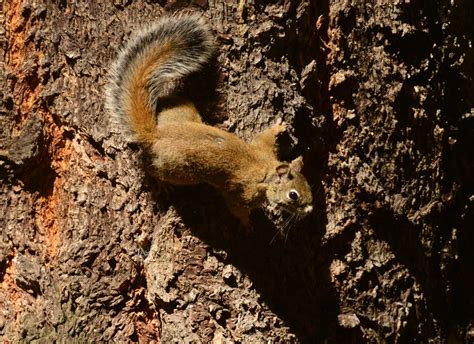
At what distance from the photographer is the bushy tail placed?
2764 millimetres

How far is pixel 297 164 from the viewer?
2861 mm

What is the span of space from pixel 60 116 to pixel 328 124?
3.15ft

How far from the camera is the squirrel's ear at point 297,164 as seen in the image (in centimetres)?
286

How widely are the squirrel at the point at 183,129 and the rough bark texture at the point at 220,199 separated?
0.05m

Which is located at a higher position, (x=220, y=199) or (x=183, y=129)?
(x=183, y=129)

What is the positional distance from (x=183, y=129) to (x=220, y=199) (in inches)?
11.0

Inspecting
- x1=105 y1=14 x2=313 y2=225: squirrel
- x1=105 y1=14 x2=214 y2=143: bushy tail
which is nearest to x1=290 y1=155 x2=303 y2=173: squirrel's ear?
x1=105 y1=14 x2=313 y2=225: squirrel

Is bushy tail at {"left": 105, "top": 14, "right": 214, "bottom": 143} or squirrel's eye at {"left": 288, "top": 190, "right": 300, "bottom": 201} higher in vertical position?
bushy tail at {"left": 105, "top": 14, "right": 214, "bottom": 143}

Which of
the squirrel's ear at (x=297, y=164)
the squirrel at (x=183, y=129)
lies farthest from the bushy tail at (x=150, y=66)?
the squirrel's ear at (x=297, y=164)

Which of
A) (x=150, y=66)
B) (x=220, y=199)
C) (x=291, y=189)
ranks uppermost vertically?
(x=150, y=66)

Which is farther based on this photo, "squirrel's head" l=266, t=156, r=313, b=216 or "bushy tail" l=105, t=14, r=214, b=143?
"squirrel's head" l=266, t=156, r=313, b=216

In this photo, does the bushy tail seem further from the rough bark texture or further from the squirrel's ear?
the squirrel's ear

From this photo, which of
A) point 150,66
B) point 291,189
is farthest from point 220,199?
point 150,66

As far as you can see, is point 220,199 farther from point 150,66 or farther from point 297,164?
point 150,66
